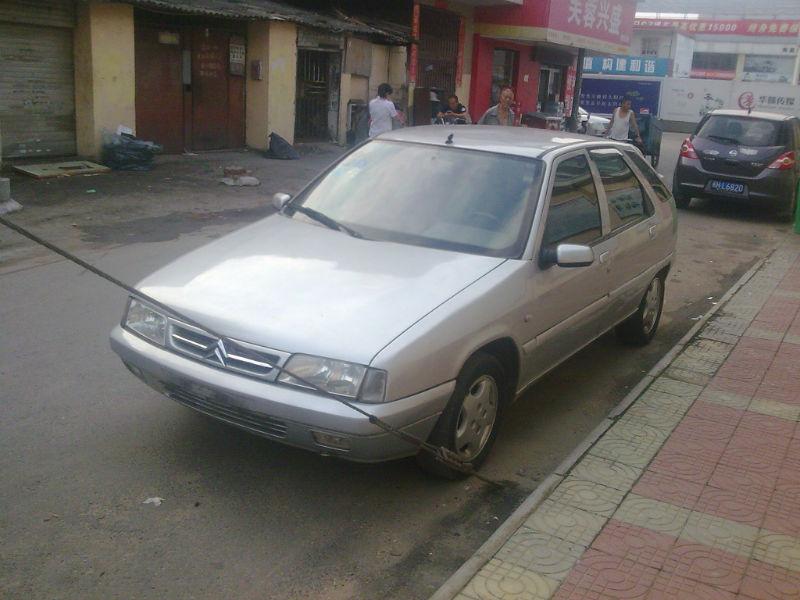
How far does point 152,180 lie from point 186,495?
9.49 m

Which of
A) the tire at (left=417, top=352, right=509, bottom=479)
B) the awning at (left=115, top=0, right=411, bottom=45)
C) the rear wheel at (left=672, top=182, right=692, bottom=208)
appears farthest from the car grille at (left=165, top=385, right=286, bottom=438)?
the rear wheel at (left=672, top=182, right=692, bottom=208)

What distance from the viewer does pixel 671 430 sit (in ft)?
16.2

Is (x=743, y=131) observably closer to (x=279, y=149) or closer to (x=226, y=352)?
(x=279, y=149)

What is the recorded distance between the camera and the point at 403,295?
13.1 feet

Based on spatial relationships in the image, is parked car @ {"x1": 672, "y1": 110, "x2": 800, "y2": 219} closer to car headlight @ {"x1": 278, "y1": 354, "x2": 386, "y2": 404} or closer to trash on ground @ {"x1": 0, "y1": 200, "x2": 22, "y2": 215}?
trash on ground @ {"x1": 0, "y1": 200, "x2": 22, "y2": 215}

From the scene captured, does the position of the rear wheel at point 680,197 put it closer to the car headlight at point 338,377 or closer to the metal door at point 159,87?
the metal door at point 159,87

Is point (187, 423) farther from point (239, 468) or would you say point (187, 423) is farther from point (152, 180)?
point (152, 180)

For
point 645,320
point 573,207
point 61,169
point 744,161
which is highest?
point 573,207

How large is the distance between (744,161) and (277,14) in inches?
337

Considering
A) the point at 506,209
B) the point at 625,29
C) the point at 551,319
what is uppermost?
the point at 625,29

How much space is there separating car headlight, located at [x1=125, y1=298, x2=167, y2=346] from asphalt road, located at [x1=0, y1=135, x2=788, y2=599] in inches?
26.3

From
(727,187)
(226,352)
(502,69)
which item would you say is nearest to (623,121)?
(727,187)

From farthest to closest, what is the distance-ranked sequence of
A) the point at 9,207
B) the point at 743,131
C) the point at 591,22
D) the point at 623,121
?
1. the point at 591,22
2. the point at 623,121
3. the point at 743,131
4. the point at 9,207

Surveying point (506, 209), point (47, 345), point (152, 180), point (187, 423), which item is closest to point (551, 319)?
point (506, 209)
